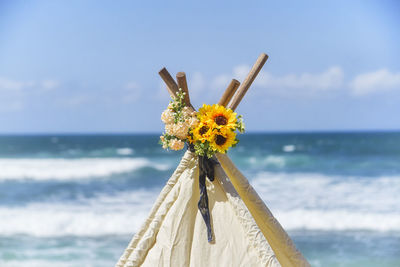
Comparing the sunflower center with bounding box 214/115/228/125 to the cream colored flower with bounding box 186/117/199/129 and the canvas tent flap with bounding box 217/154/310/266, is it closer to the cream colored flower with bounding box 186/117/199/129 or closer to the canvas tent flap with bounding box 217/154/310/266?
the cream colored flower with bounding box 186/117/199/129

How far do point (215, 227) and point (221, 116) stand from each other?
0.67m

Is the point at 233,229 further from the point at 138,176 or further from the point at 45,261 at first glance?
the point at 138,176

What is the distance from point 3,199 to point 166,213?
12121 millimetres

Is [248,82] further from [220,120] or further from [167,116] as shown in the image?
[167,116]

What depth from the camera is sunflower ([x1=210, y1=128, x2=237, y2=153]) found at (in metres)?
3.07

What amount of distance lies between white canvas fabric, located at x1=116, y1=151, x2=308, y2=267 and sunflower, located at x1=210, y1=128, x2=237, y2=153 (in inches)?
8.3

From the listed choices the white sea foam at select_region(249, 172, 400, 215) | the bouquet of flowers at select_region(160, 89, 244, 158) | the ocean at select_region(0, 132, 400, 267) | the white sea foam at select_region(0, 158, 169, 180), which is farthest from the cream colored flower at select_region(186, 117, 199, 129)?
the white sea foam at select_region(0, 158, 169, 180)

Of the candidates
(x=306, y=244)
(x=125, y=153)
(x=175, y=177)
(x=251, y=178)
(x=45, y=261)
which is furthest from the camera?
(x=125, y=153)

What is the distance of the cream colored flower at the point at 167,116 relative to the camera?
126 inches

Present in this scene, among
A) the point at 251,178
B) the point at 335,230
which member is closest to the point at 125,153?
the point at 251,178

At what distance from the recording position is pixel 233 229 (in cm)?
313

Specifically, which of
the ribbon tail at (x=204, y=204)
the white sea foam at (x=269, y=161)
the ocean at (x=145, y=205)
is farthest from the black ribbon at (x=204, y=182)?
the white sea foam at (x=269, y=161)

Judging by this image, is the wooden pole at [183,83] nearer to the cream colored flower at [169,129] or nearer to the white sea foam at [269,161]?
the cream colored flower at [169,129]

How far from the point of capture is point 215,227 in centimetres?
315
